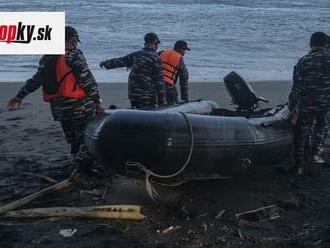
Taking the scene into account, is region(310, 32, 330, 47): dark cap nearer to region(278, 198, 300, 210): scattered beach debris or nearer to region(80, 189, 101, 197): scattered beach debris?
region(278, 198, 300, 210): scattered beach debris

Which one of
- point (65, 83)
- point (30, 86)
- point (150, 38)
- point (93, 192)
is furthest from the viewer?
point (150, 38)

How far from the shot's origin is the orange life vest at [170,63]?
7.03m

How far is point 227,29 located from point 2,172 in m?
22.0

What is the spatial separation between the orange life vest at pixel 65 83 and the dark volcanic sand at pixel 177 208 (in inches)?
31.9

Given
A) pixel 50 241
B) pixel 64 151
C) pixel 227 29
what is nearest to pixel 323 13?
pixel 227 29

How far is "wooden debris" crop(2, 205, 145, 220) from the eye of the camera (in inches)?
179

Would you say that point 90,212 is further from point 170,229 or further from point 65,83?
point 65,83

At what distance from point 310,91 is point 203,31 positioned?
20.6m

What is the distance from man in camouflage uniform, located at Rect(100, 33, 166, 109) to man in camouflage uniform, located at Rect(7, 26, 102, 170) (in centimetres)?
90

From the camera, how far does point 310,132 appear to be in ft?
20.7

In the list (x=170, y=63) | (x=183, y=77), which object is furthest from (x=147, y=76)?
(x=183, y=77)

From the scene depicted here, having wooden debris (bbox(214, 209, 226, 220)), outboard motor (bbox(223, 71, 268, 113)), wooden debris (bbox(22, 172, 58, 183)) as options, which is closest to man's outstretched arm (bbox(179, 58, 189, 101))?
outboard motor (bbox(223, 71, 268, 113))

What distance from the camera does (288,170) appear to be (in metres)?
6.06

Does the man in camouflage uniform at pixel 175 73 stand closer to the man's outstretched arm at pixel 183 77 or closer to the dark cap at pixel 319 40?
the man's outstretched arm at pixel 183 77
